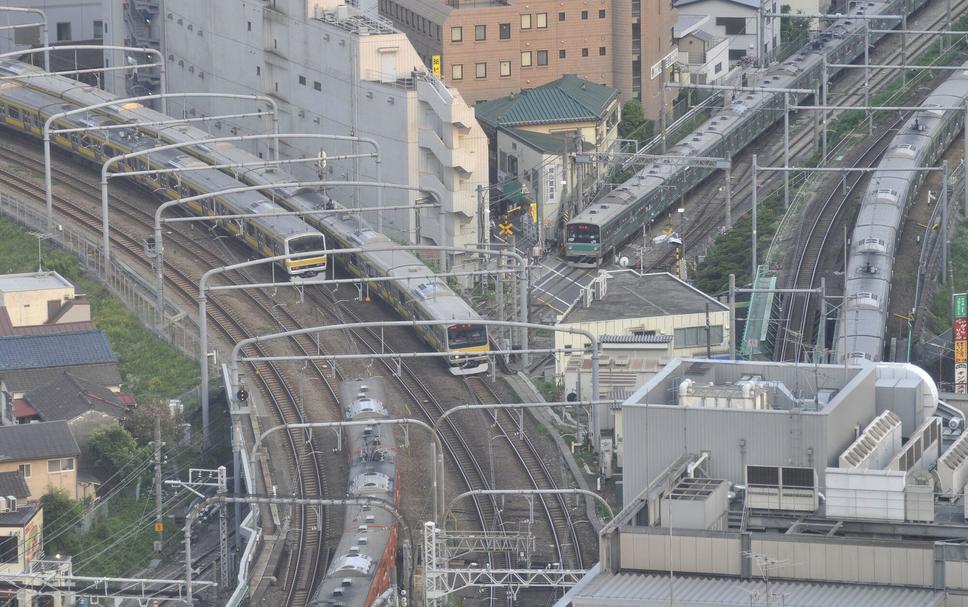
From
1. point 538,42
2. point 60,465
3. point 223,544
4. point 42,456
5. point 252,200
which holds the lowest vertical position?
point 223,544

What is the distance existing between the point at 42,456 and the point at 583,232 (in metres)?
24.1

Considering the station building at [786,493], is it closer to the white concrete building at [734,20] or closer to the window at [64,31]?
the white concrete building at [734,20]

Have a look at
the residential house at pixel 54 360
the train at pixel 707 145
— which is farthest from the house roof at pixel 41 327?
the train at pixel 707 145

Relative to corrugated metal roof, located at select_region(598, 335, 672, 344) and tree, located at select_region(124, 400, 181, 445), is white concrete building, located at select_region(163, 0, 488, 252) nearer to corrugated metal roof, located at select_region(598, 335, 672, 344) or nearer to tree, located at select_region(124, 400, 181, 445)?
corrugated metal roof, located at select_region(598, 335, 672, 344)

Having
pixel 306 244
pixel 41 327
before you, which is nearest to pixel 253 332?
pixel 306 244

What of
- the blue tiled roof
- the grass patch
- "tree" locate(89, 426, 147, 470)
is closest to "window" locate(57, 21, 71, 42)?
the grass patch

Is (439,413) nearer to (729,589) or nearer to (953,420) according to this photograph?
(953,420)

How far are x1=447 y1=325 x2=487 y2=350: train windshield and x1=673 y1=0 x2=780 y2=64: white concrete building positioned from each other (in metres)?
34.9

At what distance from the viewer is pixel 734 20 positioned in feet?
333

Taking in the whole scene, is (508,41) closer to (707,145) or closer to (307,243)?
(707,145)

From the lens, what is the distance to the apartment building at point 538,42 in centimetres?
9219

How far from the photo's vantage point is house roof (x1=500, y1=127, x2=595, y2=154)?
85812mm

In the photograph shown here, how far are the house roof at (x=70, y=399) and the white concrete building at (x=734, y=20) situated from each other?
1591 inches

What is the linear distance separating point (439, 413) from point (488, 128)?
25.4m
